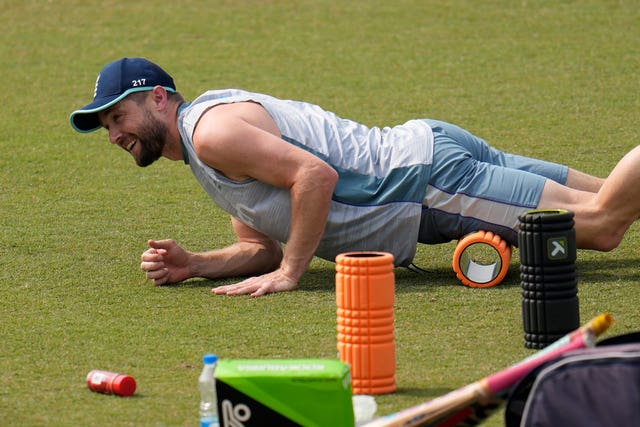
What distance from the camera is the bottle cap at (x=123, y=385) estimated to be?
3752mm

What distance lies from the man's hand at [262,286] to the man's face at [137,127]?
0.71 meters

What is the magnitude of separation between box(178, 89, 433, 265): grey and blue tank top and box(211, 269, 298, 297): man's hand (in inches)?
9.2

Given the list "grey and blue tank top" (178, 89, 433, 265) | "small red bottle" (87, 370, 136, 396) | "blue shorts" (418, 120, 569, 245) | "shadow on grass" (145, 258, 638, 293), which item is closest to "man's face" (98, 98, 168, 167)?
"grey and blue tank top" (178, 89, 433, 265)

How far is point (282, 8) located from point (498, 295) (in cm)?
791

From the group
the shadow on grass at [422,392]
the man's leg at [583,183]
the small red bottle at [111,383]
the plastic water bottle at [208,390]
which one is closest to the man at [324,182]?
the man's leg at [583,183]

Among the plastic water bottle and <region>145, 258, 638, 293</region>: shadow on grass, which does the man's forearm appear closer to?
<region>145, 258, 638, 293</region>: shadow on grass

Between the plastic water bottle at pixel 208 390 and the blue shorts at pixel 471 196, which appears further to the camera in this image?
the blue shorts at pixel 471 196

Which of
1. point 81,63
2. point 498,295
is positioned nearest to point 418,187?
point 498,295

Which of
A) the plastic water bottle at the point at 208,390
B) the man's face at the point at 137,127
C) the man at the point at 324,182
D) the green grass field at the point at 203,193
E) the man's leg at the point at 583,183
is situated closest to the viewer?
the plastic water bottle at the point at 208,390

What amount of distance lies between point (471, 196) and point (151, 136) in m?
1.43

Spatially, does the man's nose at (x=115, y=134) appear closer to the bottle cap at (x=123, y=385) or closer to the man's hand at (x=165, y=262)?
the man's hand at (x=165, y=262)

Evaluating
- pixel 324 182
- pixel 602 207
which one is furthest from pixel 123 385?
pixel 602 207

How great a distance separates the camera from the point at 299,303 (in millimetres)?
4910

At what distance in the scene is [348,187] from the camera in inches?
206
